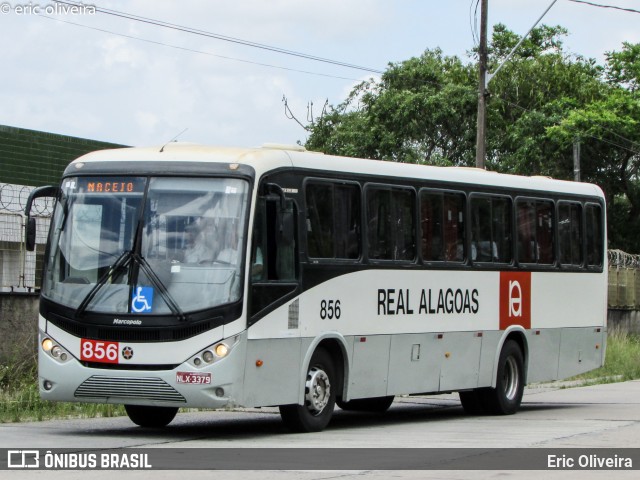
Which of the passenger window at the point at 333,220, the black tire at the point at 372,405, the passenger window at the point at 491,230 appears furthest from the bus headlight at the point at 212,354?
the passenger window at the point at 491,230

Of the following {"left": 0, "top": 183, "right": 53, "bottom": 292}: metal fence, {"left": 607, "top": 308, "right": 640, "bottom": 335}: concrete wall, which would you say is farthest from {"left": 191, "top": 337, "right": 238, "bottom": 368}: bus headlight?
{"left": 607, "top": 308, "right": 640, "bottom": 335}: concrete wall

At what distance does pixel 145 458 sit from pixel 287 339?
2786 mm

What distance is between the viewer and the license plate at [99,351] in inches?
553

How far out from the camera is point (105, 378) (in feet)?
46.0

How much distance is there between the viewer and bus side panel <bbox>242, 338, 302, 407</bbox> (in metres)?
14.1

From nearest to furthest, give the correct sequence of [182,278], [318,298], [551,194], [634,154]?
1. [182,278]
2. [318,298]
3. [551,194]
4. [634,154]

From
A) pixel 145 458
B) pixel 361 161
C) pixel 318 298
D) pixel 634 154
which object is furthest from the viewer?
pixel 634 154

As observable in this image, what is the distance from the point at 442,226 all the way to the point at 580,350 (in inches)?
173

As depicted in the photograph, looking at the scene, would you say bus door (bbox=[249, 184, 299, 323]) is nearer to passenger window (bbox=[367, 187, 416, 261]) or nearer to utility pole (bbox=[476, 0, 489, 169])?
passenger window (bbox=[367, 187, 416, 261])

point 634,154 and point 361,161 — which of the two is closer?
point 361,161

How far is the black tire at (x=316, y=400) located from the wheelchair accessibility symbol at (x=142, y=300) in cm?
198

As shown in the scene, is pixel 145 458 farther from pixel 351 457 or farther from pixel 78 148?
pixel 78 148

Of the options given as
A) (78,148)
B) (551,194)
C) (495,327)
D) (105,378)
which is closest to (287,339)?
(105,378)

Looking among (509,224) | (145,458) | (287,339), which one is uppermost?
(509,224)
